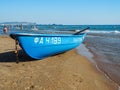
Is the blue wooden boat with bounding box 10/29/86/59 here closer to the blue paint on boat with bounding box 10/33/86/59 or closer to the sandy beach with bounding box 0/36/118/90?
the blue paint on boat with bounding box 10/33/86/59

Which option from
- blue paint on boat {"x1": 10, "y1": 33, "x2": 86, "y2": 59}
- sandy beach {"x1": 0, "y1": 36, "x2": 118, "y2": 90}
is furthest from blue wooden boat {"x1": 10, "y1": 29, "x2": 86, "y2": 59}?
sandy beach {"x1": 0, "y1": 36, "x2": 118, "y2": 90}

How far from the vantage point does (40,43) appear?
985 centimetres

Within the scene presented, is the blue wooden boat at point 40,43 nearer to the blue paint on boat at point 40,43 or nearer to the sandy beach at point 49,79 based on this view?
the blue paint on boat at point 40,43

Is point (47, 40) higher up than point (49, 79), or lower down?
higher up

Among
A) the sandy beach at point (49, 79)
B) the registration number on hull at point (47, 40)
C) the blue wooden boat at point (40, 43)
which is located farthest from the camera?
the registration number on hull at point (47, 40)

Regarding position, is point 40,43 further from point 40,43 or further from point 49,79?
point 49,79

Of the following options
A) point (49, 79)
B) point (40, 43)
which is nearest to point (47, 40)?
point (40, 43)

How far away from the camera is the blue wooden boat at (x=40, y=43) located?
9.12 meters

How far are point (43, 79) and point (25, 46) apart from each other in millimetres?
2914

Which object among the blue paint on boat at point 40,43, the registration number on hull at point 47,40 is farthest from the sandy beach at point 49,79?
the registration number on hull at point 47,40

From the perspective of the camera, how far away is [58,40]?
36.3ft

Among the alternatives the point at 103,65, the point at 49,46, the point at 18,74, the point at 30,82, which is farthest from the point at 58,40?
the point at 30,82

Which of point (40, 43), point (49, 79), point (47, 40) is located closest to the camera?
point (49, 79)

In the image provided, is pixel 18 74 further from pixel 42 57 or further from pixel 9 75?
pixel 42 57
